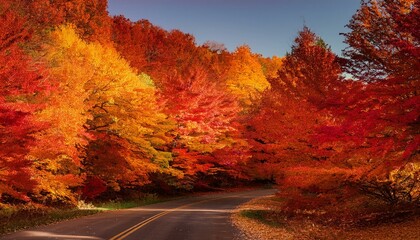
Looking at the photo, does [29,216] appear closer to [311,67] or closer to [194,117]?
[311,67]

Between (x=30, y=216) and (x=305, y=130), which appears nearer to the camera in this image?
(x=305, y=130)

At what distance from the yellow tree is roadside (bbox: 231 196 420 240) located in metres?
39.1

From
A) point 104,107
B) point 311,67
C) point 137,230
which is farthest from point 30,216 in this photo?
point 311,67

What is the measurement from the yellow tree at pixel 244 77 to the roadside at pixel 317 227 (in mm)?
39065

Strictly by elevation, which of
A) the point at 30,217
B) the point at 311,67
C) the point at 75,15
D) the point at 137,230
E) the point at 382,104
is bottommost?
the point at 137,230

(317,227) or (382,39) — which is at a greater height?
(382,39)

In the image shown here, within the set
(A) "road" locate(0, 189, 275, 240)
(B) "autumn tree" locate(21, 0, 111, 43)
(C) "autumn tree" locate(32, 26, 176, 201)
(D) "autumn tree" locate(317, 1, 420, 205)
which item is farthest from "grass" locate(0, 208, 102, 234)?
(B) "autumn tree" locate(21, 0, 111, 43)

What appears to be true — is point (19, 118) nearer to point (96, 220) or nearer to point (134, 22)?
point (96, 220)

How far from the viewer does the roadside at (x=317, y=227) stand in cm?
1398

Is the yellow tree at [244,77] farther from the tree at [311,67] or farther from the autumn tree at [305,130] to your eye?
the autumn tree at [305,130]

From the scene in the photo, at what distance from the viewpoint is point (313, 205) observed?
17.5 meters

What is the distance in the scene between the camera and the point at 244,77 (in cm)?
6369

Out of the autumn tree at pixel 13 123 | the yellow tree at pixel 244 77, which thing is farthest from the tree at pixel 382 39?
the yellow tree at pixel 244 77

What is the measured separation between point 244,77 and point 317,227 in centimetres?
4711
